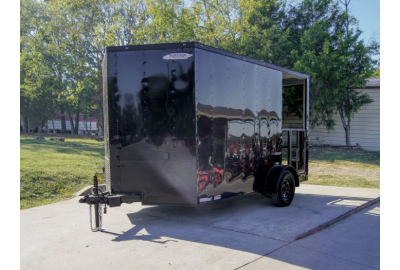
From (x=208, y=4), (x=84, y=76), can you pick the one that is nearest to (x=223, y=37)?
(x=208, y=4)

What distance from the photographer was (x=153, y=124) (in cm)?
559

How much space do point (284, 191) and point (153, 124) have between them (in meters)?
3.54

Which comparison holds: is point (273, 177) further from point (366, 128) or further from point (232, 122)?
point (366, 128)

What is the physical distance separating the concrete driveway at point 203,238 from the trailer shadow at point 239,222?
0.05 feet

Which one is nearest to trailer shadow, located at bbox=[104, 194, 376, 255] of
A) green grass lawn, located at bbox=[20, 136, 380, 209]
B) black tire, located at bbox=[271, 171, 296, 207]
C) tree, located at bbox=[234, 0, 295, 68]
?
black tire, located at bbox=[271, 171, 296, 207]

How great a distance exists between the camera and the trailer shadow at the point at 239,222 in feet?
16.5

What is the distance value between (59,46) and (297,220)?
2330cm

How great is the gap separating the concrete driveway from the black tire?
0.58 feet

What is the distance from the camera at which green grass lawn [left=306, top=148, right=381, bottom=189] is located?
35.4ft

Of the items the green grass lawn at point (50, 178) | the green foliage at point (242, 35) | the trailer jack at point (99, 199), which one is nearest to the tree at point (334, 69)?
the green foliage at point (242, 35)

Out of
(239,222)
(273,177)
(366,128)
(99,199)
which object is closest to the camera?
(99,199)

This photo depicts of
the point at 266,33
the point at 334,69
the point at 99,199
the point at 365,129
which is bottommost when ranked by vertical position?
the point at 99,199

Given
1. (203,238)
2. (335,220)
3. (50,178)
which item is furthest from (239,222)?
(50,178)

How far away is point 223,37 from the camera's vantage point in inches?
837
